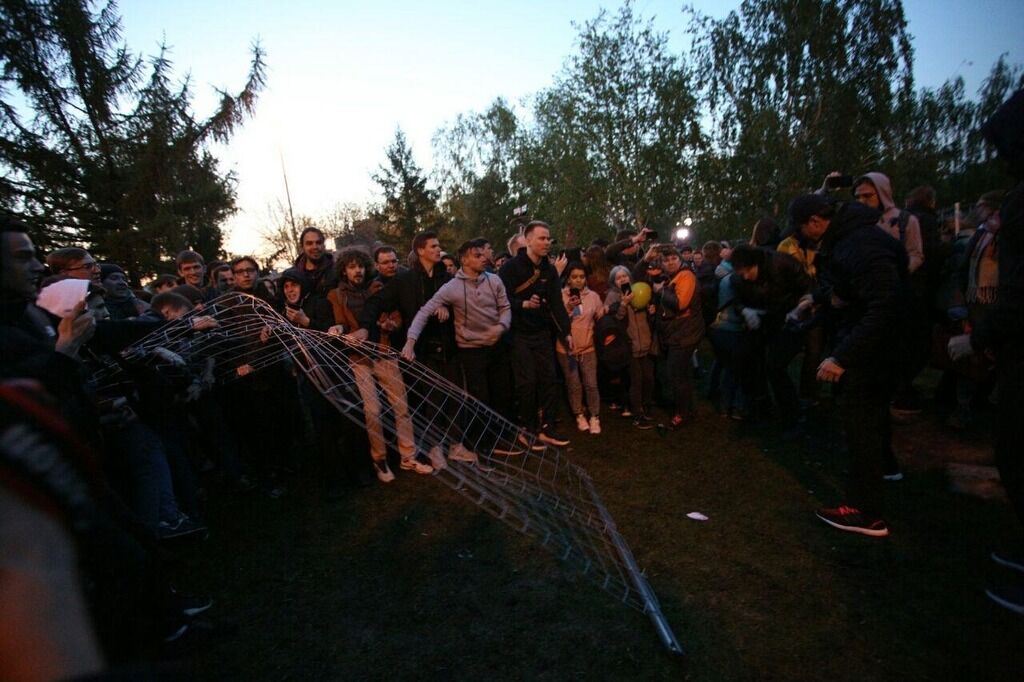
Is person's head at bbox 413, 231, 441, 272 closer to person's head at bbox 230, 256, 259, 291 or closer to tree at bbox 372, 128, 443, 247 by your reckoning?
person's head at bbox 230, 256, 259, 291

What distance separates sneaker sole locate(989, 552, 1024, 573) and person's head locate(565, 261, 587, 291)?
381 cm

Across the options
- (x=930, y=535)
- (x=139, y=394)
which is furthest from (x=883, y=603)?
(x=139, y=394)

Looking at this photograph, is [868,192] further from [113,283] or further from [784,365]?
[113,283]

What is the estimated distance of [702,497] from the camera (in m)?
4.06

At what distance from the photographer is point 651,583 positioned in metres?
3.01

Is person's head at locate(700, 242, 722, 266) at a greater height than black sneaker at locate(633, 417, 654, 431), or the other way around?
person's head at locate(700, 242, 722, 266)

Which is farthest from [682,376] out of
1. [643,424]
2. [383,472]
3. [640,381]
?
[383,472]

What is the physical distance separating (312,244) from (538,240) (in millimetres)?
2333

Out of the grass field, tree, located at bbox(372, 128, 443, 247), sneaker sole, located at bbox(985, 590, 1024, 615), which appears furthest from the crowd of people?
tree, located at bbox(372, 128, 443, 247)

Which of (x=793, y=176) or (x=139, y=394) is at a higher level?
(x=793, y=176)

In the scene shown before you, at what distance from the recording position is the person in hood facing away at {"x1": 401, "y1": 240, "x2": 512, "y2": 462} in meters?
4.80

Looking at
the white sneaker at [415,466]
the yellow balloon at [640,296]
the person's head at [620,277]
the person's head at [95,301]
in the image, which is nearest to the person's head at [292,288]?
the person's head at [95,301]

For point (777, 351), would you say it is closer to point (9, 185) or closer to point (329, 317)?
point (329, 317)

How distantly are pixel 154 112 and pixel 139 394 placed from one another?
311 inches
